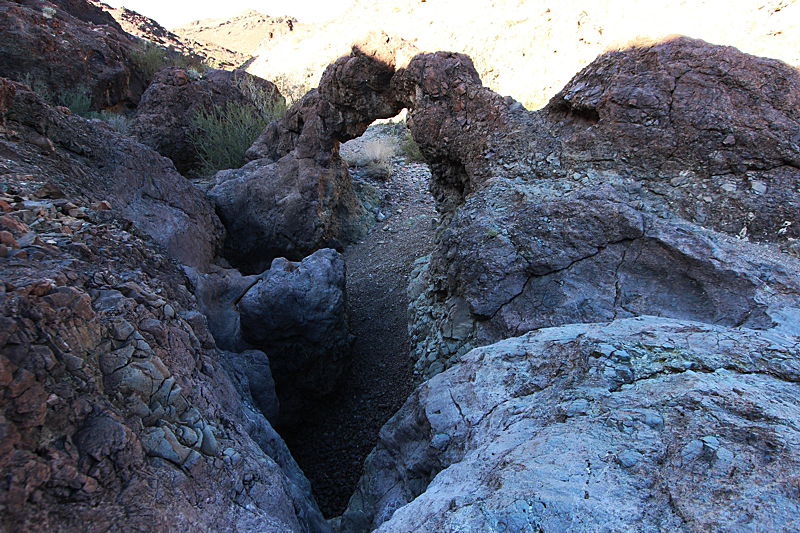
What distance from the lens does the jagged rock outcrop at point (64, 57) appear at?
7066 millimetres

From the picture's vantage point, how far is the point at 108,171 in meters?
3.69

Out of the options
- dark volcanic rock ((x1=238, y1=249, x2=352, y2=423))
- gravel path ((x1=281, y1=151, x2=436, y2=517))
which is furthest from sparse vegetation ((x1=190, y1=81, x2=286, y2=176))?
dark volcanic rock ((x1=238, y1=249, x2=352, y2=423))

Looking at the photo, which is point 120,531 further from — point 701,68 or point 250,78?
point 250,78

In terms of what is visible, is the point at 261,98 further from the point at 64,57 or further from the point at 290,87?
the point at 290,87

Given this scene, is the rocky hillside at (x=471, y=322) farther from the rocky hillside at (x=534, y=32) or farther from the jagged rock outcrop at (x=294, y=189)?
the rocky hillside at (x=534, y=32)

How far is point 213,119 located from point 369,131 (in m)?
4.40

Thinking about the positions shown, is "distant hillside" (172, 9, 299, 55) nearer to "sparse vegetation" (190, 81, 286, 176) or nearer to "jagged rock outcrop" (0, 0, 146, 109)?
"jagged rock outcrop" (0, 0, 146, 109)

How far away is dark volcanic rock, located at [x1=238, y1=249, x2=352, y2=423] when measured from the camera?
361 centimetres

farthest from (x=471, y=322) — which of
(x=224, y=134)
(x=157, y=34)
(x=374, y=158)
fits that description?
(x=157, y=34)

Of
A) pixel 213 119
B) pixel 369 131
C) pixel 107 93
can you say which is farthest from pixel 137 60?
pixel 369 131

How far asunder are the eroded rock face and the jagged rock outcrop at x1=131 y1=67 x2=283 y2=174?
6.23 meters

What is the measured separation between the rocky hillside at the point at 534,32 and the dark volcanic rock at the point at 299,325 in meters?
2.83

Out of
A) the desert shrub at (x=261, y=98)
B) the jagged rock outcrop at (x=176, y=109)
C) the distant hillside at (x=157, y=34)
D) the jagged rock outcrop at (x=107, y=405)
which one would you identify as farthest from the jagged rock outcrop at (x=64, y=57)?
the distant hillside at (x=157, y=34)

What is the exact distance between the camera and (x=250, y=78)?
822 centimetres
